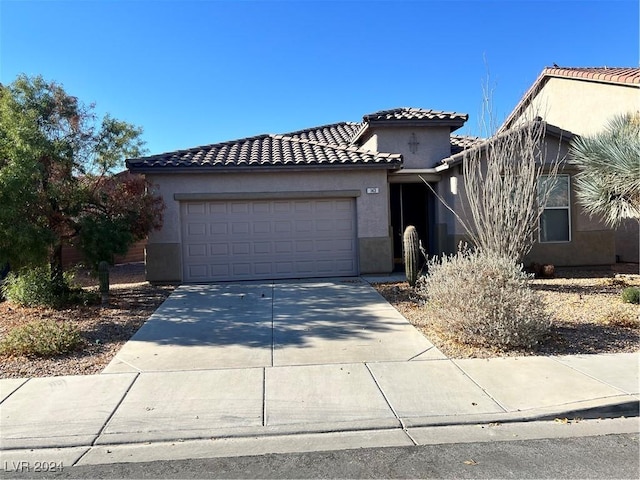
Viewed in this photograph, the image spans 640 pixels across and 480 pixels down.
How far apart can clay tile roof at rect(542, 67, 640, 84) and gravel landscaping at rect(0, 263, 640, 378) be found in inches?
246

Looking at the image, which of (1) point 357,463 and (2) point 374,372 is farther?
(2) point 374,372

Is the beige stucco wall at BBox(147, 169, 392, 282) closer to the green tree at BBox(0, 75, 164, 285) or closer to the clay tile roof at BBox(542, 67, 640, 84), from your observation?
the green tree at BBox(0, 75, 164, 285)

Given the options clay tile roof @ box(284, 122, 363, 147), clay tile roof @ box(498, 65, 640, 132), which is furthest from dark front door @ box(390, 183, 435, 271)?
clay tile roof @ box(498, 65, 640, 132)

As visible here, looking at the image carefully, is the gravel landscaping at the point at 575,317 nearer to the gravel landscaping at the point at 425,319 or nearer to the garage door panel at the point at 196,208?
the gravel landscaping at the point at 425,319

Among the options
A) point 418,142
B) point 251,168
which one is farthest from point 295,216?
point 418,142

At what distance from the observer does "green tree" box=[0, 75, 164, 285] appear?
834 cm

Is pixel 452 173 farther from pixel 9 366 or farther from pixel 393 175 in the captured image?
pixel 9 366

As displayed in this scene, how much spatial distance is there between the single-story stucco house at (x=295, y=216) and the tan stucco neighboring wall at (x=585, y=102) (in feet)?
11.7

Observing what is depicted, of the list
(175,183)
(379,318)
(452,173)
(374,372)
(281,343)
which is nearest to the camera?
(374,372)

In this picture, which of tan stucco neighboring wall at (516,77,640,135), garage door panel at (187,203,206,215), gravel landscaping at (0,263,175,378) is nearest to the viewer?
gravel landscaping at (0,263,175,378)

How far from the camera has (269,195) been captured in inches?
496

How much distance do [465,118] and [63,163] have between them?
10.7 m

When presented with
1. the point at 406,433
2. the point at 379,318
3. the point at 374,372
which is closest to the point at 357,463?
the point at 406,433

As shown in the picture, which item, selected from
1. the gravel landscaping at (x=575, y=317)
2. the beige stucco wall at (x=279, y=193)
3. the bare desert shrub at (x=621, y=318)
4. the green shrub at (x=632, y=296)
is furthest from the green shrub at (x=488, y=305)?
the beige stucco wall at (x=279, y=193)
